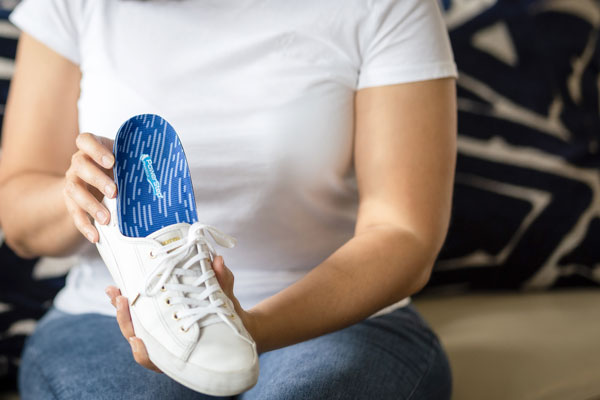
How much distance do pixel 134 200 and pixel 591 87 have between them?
95 cm

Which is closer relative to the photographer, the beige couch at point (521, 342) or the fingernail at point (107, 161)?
the fingernail at point (107, 161)

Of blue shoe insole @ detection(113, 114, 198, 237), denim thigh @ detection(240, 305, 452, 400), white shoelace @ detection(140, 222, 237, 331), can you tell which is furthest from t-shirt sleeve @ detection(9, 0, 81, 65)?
denim thigh @ detection(240, 305, 452, 400)

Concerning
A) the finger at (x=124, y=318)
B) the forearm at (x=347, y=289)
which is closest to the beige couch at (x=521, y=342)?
the forearm at (x=347, y=289)

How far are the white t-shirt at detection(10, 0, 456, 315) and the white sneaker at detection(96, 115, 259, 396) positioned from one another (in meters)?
0.15

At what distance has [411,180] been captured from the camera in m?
0.73

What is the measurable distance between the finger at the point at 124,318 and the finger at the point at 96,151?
0.13 m

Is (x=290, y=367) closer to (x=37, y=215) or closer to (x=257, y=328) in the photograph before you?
(x=257, y=328)

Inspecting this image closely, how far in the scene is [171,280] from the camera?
0.57m

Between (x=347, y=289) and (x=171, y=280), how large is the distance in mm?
196

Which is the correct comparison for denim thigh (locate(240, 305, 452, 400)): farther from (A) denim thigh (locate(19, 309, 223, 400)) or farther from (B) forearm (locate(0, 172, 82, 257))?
(B) forearm (locate(0, 172, 82, 257))

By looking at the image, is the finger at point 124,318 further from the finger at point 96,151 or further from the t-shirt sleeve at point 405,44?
the t-shirt sleeve at point 405,44

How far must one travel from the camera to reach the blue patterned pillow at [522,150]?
112 centimetres

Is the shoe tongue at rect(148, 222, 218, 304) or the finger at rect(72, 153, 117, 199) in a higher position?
the finger at rect(72, 153, 117, 199)

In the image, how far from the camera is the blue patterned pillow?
3.66 feet
